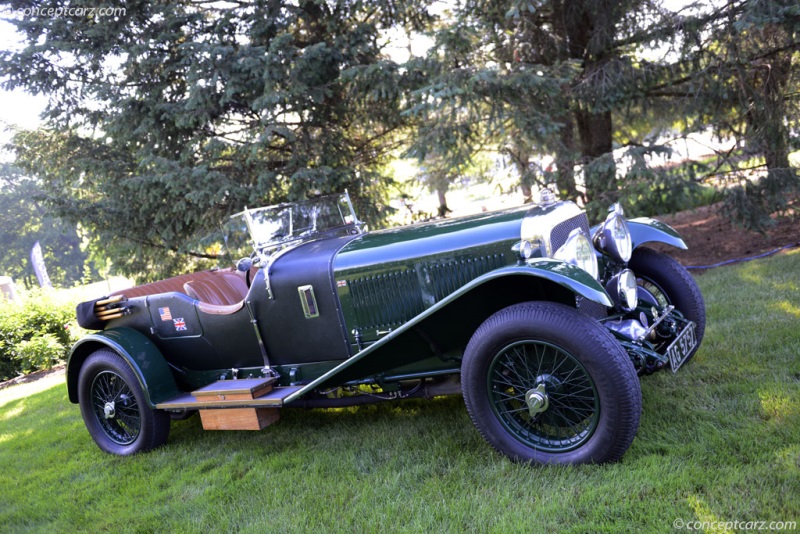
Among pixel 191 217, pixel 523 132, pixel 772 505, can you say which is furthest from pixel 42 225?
pixel 772 505

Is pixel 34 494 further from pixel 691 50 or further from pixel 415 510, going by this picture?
pixel 691 50

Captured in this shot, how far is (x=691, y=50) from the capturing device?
7.23m

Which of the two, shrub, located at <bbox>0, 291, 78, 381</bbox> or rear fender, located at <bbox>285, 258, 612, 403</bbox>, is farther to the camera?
shrub, located at <bbox>0, 291, 78, 381</bbox>

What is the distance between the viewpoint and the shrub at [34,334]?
8.74 metres

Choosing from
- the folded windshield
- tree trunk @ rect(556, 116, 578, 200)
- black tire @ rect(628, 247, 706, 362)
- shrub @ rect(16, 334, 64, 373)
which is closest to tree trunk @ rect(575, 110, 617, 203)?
tree trunk @ rect(556, 116, 578, 200)

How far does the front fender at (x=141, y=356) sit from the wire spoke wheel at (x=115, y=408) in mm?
256

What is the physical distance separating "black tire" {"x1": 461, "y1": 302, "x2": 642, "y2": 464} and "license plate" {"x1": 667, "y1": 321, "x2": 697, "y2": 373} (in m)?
0.49

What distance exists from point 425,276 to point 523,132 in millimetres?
3953

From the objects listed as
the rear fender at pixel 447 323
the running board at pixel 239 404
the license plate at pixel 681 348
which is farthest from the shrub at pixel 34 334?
the license plate at pixel 681 348

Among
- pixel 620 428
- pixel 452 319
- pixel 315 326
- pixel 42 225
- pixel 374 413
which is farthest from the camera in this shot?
pixel 42 225

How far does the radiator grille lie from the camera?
3.31 meters

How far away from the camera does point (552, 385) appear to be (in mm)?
2896

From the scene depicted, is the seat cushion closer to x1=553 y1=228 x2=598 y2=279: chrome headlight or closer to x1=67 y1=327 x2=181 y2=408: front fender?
x1=67 y1=327 x2=181 y2=408: front fender

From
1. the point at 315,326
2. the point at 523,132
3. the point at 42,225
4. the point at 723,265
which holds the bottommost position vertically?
the point at 723,265
